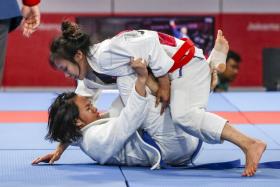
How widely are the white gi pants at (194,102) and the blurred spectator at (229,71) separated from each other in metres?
4.77

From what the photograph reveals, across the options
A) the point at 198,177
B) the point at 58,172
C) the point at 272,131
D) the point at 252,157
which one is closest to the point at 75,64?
the point at 58,172

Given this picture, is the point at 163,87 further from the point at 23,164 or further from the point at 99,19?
the point at 99,19

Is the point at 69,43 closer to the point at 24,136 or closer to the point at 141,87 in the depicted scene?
the point at 141,87

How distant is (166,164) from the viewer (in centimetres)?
425

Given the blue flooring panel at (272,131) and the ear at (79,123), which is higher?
the ear at (79,123)

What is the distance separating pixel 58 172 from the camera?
3955mm

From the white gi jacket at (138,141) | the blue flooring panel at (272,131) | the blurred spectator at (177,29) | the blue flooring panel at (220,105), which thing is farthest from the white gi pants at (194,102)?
the blurred spectator at (177,29)

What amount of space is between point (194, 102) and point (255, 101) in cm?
302

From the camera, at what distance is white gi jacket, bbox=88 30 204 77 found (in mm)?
3949

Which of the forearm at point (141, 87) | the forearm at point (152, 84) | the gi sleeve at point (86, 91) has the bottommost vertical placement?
the gi sleeve at point (86, 91)

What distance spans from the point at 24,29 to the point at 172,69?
0.91m

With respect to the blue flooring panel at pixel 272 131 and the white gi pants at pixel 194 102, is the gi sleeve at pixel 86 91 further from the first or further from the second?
the blue flooring panel at pixel 272 131

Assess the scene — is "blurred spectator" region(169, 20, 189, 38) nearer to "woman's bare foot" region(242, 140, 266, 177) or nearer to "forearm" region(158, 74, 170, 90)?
"forearm" region(158, 74, 170, 90)

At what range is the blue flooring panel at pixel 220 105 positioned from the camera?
6531 millimetres
